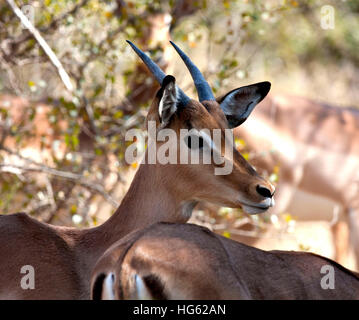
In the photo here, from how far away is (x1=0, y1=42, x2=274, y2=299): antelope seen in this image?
3443 millimetres

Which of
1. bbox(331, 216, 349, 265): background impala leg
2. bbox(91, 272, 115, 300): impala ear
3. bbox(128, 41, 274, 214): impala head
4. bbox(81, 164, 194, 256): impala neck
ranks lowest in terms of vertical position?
bbox(331, 216, 349, 265): background impala leg

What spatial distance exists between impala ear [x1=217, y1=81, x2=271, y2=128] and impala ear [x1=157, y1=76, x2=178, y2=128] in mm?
525

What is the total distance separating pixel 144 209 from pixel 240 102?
936 mm

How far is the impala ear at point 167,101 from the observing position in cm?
354

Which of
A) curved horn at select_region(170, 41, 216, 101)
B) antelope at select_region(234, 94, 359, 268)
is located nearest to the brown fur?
curved horn at select_region(170, 41, 216, 101)

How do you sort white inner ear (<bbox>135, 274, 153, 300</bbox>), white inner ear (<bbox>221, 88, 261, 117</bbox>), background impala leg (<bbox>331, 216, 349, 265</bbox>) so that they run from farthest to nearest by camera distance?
background impala leg (<bbox>331, 216, 349, 265</bbox>)
white inner ear (<bbox>221, 88, 261, 117</bbox>)
white inner ear (<bbox>135, 274, 153, 300</bbox>)

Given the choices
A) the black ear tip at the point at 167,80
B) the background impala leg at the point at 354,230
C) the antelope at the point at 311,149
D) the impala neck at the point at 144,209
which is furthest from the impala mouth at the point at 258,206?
the background impala leg at the point at 354,230

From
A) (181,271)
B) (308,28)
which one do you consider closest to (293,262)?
(181,271)

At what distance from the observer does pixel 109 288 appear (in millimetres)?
2639

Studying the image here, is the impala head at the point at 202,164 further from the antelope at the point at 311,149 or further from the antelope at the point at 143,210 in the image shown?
the antelope at the point at 311,149

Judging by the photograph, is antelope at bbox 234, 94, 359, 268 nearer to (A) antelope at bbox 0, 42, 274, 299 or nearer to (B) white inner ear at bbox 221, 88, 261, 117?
(B) white inner ear at bbox 221, 88, 261, 117

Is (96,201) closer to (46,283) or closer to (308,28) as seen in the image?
(46,283)

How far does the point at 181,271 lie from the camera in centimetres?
265

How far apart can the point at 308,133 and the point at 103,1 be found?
3352 mm
